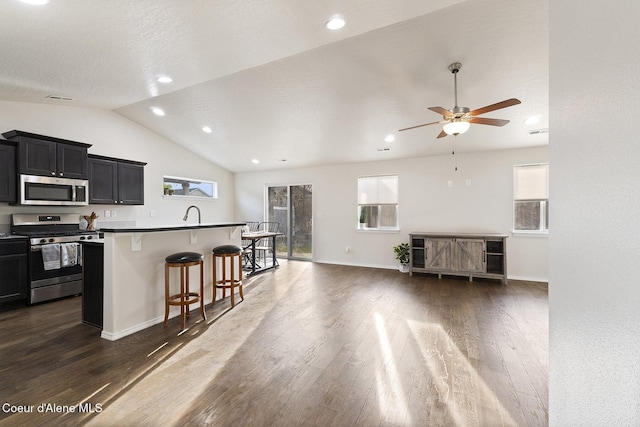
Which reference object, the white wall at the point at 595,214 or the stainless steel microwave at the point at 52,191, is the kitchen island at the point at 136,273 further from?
the white wall at the point at 595,214

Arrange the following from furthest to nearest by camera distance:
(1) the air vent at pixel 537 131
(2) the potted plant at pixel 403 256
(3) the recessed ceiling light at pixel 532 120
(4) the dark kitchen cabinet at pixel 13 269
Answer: (2) the potted plant at pixel 403 256
(1) the air vent at pixel 537 131
(3) the recessed ceiling light at pixel 532 120
(4) the dark kitchen cabinet at pixel 13 269

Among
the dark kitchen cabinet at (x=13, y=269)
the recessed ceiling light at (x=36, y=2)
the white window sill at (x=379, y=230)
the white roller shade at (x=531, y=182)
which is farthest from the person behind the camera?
the white window sill at (x=379, y=230)

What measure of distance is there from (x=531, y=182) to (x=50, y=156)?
26.5 feet

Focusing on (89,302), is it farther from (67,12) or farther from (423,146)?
(423,146)

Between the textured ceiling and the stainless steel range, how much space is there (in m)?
1.81

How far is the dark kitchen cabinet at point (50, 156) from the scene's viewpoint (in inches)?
153

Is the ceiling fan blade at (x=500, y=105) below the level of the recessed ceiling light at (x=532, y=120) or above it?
below

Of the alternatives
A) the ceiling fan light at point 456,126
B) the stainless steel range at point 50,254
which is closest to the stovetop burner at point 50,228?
the stainless steel range at point 50,254

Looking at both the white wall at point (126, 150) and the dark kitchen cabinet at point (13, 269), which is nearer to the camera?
the dark kitchen cabinet at point (13, 269)

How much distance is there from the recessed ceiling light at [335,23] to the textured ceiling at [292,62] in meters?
0.06

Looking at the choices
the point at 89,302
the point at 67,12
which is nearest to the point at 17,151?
the point at 89,302

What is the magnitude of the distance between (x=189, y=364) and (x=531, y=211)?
6055mm

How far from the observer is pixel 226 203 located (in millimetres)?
8086

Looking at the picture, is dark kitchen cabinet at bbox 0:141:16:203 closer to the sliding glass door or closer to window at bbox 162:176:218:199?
window at bbox 162:176:218:199
